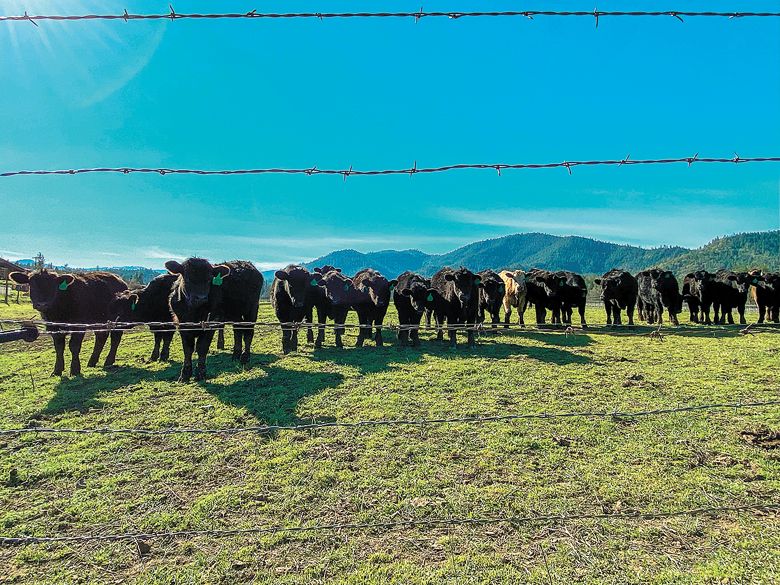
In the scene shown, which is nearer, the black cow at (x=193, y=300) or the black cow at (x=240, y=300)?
the black cow at (x=193, y=300)

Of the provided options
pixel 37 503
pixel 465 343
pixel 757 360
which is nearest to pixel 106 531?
pixel 37 503

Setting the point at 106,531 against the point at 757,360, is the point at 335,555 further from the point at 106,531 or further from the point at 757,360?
the point at 757,360

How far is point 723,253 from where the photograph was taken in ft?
642

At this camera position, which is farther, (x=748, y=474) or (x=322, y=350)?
(x=322, y=350)

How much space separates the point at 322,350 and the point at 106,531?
8035mm

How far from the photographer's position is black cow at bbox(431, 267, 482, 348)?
40.0ft

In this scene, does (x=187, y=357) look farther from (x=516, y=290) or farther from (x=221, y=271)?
(x=516, y=290)

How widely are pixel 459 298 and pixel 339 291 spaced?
3.60 meters

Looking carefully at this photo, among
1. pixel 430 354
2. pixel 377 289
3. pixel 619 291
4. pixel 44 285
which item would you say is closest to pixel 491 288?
pixel 430 354

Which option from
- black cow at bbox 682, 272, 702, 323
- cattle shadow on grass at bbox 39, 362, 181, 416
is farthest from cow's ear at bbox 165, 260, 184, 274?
black cow at bbox 682, 272, 702, 323

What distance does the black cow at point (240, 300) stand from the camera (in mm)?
10133

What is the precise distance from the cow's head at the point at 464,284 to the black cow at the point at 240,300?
558cm

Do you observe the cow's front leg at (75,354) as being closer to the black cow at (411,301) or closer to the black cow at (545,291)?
the black cow at (411,301)

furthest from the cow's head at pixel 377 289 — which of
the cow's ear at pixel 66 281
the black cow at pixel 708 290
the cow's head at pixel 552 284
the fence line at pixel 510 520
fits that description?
the black cow at pixel 708 290
